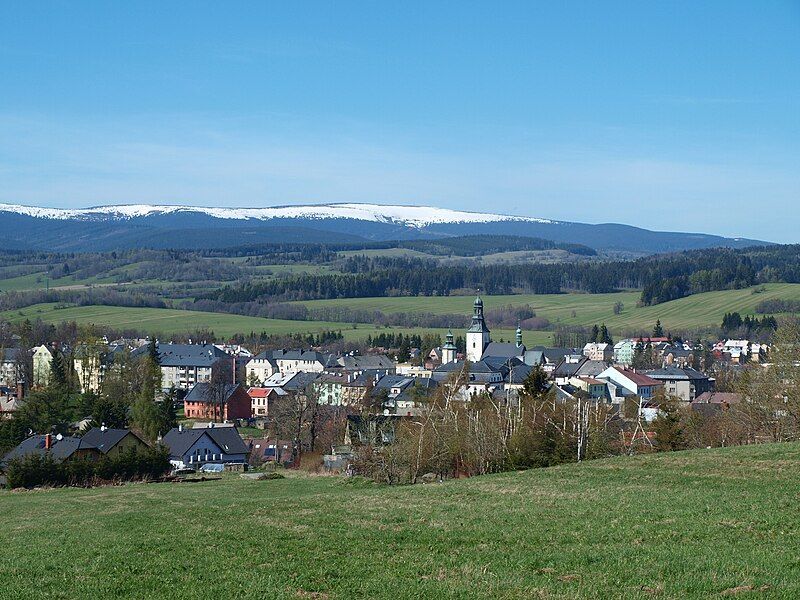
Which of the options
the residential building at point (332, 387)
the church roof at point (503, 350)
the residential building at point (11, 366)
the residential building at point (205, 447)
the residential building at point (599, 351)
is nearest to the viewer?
the residential building at point (205, 447)

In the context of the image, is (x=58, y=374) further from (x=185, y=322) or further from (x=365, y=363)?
(x=185, y=322)

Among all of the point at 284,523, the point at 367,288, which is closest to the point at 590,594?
the point at 284,523

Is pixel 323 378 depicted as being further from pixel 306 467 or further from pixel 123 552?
pixel 123 552

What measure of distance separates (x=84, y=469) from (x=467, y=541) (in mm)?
28489

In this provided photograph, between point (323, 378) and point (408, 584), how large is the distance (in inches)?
3324

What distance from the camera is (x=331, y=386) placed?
318 ft

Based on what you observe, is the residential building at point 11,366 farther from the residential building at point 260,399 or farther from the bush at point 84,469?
the bush at point 84,469

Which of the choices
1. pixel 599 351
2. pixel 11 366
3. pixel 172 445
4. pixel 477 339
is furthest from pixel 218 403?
pixel 599 351

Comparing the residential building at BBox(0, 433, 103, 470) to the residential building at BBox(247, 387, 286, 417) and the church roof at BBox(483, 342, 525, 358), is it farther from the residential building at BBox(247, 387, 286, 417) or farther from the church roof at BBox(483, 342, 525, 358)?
the church roof at BBox(483, 342, 525, 358)

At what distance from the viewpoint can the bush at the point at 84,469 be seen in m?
40.2

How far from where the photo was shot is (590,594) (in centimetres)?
1220

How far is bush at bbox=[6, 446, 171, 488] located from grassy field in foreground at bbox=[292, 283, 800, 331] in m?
111

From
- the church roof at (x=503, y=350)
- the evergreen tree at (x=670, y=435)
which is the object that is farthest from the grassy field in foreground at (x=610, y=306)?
the evergreen tree at (x=670, y=435)

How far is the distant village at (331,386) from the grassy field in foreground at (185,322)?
15.2 meters
